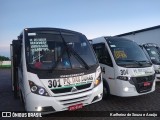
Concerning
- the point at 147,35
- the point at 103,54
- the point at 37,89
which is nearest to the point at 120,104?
the point at 103,54

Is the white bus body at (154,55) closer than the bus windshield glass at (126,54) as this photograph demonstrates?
No

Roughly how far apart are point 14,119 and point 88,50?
277 centimetres

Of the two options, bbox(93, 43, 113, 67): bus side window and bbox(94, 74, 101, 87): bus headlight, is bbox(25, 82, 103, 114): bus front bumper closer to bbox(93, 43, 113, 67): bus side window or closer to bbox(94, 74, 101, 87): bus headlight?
bbox(94, 74, 101, 87): bus headlight

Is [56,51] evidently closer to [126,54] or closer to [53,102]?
[53,102]

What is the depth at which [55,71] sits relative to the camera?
4430mm

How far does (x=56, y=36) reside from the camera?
16.8 ft

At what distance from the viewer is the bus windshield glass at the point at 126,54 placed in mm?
6352

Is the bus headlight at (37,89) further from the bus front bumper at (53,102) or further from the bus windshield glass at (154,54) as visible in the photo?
the bus windshield glass at (154,54)

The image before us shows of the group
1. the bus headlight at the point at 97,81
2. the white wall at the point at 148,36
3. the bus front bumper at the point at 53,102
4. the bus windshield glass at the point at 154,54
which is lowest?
the bus front bumper at the point at 53,102

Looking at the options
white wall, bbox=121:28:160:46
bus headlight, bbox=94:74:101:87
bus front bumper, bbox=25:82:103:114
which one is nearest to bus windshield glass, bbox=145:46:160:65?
bus headlight, bbox=94:74:101:87

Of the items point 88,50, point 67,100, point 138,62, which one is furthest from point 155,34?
point 67,100

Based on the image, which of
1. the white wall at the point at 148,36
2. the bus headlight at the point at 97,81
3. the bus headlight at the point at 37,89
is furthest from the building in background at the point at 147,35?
the bus headlight at the point at 37,89

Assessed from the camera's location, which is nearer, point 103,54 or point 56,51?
point 56,51

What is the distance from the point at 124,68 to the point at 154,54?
4.61m
